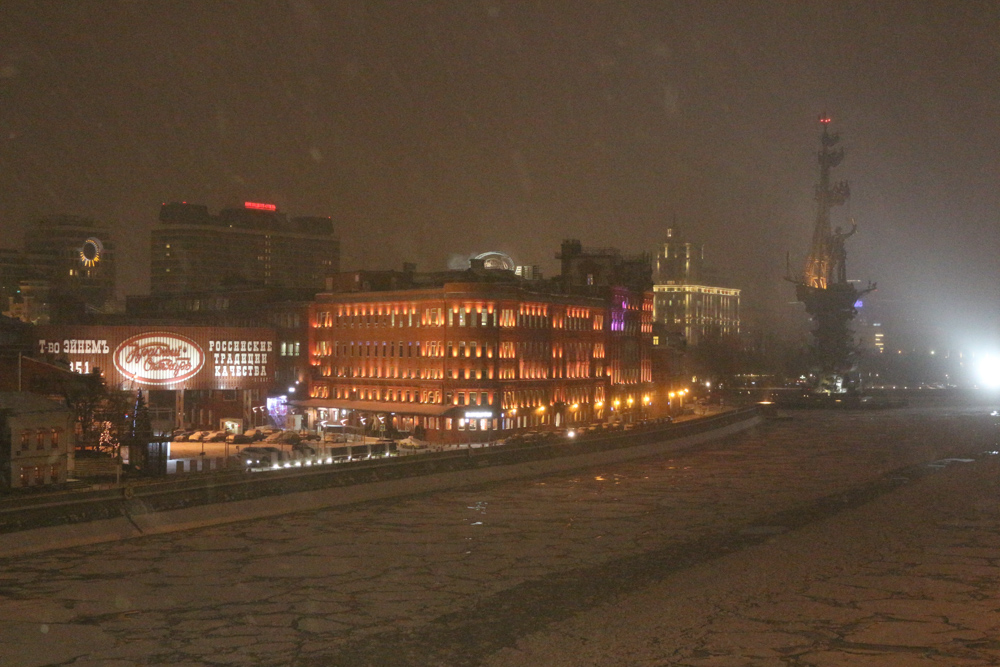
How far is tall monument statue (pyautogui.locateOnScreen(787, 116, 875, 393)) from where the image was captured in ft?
471

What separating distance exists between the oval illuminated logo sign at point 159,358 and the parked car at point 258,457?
24091 mm

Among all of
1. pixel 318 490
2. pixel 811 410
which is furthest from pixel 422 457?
pixel 811 410

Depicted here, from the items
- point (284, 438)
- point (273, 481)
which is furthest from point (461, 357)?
point (273, 481)

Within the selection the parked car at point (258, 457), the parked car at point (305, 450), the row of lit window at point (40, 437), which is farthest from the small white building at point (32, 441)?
the parked car at point (305, 450)

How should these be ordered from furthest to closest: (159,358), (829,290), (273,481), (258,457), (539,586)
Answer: (829,290) < (159,358) < (258,457) < (273,481) < (539,586)

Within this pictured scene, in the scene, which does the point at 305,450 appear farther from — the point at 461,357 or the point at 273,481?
the point at 273,481

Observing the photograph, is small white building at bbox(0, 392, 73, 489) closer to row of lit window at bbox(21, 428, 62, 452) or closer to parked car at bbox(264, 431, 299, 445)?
row of lit window at bbox(21, 428, 62, 452)

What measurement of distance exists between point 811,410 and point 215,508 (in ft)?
331

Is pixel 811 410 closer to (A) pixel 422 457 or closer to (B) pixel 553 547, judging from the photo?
(A) pixel 422 457

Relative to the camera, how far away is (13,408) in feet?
146

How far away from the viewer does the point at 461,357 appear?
277ft

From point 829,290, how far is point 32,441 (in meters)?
121

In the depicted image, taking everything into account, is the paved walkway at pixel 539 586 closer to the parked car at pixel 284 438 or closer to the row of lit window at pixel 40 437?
the row of lit window at pixel 40 437

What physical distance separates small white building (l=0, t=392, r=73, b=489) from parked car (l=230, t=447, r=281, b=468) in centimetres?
997
